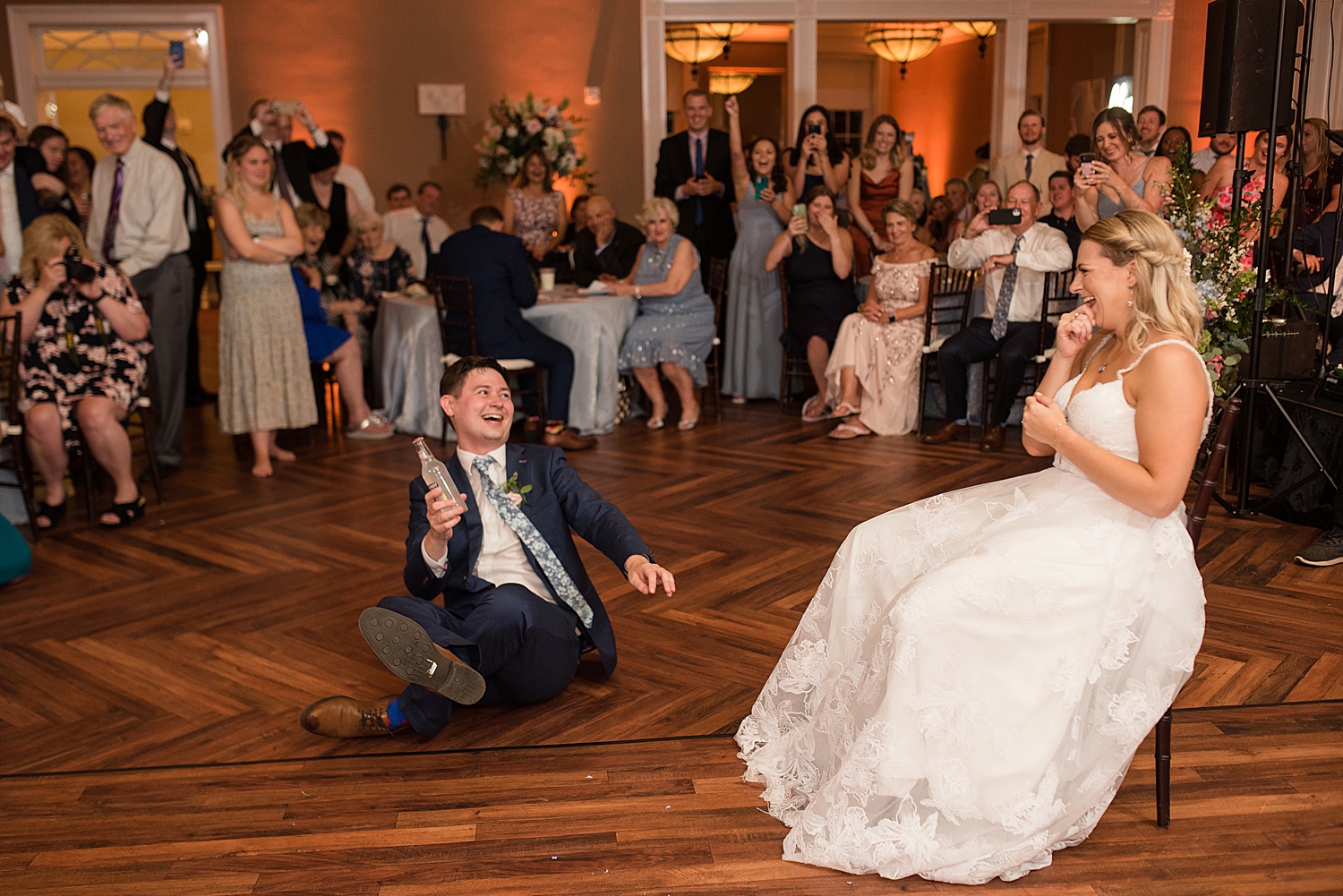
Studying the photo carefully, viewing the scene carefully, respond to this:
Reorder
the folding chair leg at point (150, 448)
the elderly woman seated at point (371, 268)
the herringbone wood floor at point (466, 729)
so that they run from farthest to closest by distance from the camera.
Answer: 1. the elderly woman seated at point (371, 268)
2. the folding chair leg at point (150, 448)
3. the herringbone wood floor at point (466, 729)

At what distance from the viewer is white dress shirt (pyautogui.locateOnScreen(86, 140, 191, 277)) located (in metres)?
5.20

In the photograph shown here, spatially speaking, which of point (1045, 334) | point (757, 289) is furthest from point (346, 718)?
point (757, 289)

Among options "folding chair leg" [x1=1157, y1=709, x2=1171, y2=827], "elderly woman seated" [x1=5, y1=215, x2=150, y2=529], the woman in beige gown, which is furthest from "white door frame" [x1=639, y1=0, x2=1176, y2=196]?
"folding chair leg" [x1=1157, y1=709, x2=1171, y2=827]

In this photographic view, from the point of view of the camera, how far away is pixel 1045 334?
575 cm

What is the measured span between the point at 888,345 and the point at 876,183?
142 centimetres

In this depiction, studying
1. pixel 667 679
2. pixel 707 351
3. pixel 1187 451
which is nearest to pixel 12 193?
pixel 707 351

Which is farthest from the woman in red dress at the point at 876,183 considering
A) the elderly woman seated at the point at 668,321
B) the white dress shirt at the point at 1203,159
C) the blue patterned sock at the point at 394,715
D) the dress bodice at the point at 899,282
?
the blue patterned sock at the point at 394,715

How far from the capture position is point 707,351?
6.42 m

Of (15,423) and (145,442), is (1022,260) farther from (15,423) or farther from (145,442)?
(15,423)

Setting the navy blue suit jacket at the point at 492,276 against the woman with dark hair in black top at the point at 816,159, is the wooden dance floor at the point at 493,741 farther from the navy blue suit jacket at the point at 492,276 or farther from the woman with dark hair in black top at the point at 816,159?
the woman with dark hair in black top at the point at 816,159

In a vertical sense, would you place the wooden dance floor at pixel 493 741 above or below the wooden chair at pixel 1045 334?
below

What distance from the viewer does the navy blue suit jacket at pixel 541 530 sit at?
8.63 feet

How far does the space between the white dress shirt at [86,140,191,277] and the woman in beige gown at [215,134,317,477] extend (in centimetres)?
29

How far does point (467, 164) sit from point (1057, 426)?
7517mm
